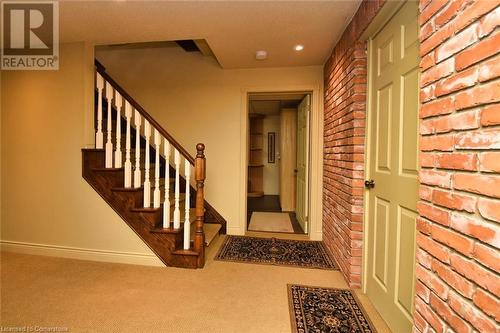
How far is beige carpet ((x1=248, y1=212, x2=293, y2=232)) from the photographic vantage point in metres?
3.71

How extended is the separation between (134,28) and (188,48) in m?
1.10

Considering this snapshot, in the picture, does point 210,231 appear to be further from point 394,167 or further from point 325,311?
point 394,167

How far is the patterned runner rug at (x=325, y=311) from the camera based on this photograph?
1.57 metres

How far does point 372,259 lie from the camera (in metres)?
1.87

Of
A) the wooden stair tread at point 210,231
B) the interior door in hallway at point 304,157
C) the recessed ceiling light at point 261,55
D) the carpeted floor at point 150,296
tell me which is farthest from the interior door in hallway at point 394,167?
the wooden stair tread at point 210,231

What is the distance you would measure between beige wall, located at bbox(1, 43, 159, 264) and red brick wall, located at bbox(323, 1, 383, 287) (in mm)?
1812

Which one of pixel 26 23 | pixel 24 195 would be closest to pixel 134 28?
pixel 26 23

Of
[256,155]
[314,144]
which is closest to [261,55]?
[314,144]

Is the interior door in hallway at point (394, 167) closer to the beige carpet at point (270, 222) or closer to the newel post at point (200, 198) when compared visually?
the newel post at point (200, 198)

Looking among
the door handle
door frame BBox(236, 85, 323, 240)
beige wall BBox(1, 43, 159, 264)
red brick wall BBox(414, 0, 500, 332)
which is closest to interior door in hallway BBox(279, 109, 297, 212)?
door frame BBox(236, 85, 323, 240)

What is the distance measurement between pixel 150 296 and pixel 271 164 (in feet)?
17.1

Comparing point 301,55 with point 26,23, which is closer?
point 26,23

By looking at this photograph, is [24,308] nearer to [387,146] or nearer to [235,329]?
[235,329]

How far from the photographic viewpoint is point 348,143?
2154mm
